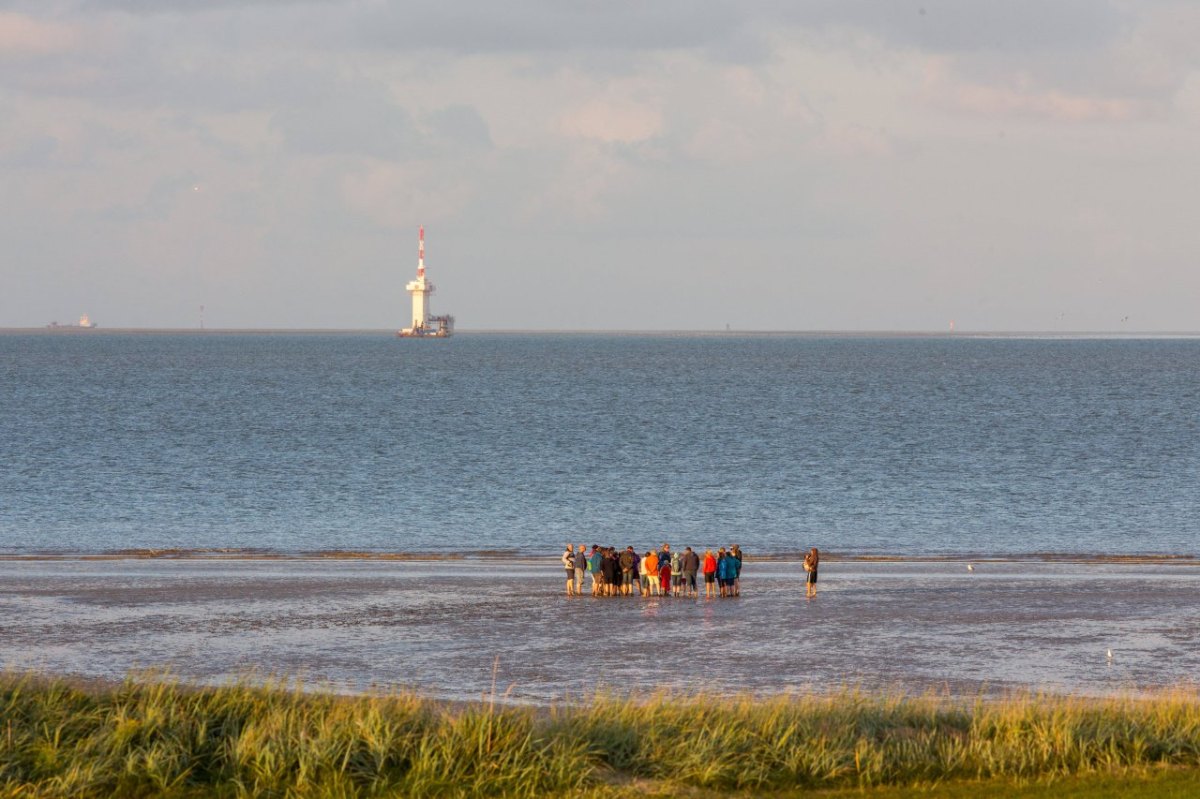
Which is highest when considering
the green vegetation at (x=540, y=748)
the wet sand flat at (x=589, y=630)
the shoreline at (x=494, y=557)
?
the green vegetation at (x=540, y=748)

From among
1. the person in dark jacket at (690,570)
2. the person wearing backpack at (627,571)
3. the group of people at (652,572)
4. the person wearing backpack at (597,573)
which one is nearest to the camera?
the group of people at (652,572)

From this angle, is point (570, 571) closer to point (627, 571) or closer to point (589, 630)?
point (627, 571)

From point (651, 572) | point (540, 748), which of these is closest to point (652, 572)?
point (651, 572)

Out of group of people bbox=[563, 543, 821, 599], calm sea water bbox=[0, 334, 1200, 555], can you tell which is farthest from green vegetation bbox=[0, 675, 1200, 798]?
calm sea water bbox=[0, 334, 1200, 555]

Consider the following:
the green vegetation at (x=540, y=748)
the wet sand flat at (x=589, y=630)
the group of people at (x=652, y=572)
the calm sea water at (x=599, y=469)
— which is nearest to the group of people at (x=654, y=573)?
the group of people at (x=652, y=572)

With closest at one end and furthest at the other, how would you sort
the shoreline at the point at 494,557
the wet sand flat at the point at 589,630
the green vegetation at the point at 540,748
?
the green vegetation at the point at 540,748
the wet sand flat at the point at 589,630
the shoreline at the point at 494,557

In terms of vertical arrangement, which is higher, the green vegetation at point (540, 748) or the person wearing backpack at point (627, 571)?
the green vegetation at point (540, 748)

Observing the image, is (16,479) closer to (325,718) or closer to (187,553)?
(187,553)

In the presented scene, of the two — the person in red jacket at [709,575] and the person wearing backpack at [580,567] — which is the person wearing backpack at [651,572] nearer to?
the person in red jacket at [709,575]

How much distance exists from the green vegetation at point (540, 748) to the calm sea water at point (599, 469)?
2464 cm

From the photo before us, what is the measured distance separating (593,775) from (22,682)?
6863mm

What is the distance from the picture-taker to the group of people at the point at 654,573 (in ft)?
100

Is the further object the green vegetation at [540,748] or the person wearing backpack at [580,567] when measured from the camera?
the person wearing backpack at [580,567]

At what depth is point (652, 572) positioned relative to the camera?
31.1m
